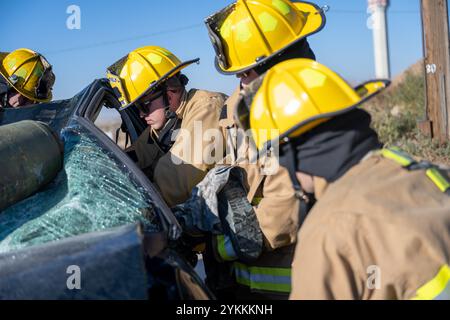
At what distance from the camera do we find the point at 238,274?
2732mm

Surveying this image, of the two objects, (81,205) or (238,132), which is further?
(238,132)

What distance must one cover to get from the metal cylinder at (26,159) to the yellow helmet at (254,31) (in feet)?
4.26

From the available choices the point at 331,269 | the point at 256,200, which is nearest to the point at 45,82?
the point at 256,200

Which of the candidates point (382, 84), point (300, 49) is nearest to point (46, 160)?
point (382, 84)

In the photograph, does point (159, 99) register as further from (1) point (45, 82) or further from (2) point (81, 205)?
(1) point (45, 82)

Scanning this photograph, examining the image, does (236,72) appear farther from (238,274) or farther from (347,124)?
(347,124)

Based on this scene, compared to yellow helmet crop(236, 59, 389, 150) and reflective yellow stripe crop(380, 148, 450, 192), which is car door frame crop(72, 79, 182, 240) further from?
reflective yellow stripe crop(380, 148, 450, 192)

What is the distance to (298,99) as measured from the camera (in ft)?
6.11

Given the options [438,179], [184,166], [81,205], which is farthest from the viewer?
[184,166]

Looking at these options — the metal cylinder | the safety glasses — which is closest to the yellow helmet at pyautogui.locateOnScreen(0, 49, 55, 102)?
the safety glasses

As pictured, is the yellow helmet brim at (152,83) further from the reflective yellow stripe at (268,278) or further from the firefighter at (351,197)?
the firefighter at (351,197)

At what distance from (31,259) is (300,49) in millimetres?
2154

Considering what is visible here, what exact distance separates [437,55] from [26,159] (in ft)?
22.2

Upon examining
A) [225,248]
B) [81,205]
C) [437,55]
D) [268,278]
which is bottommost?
[268,278]
